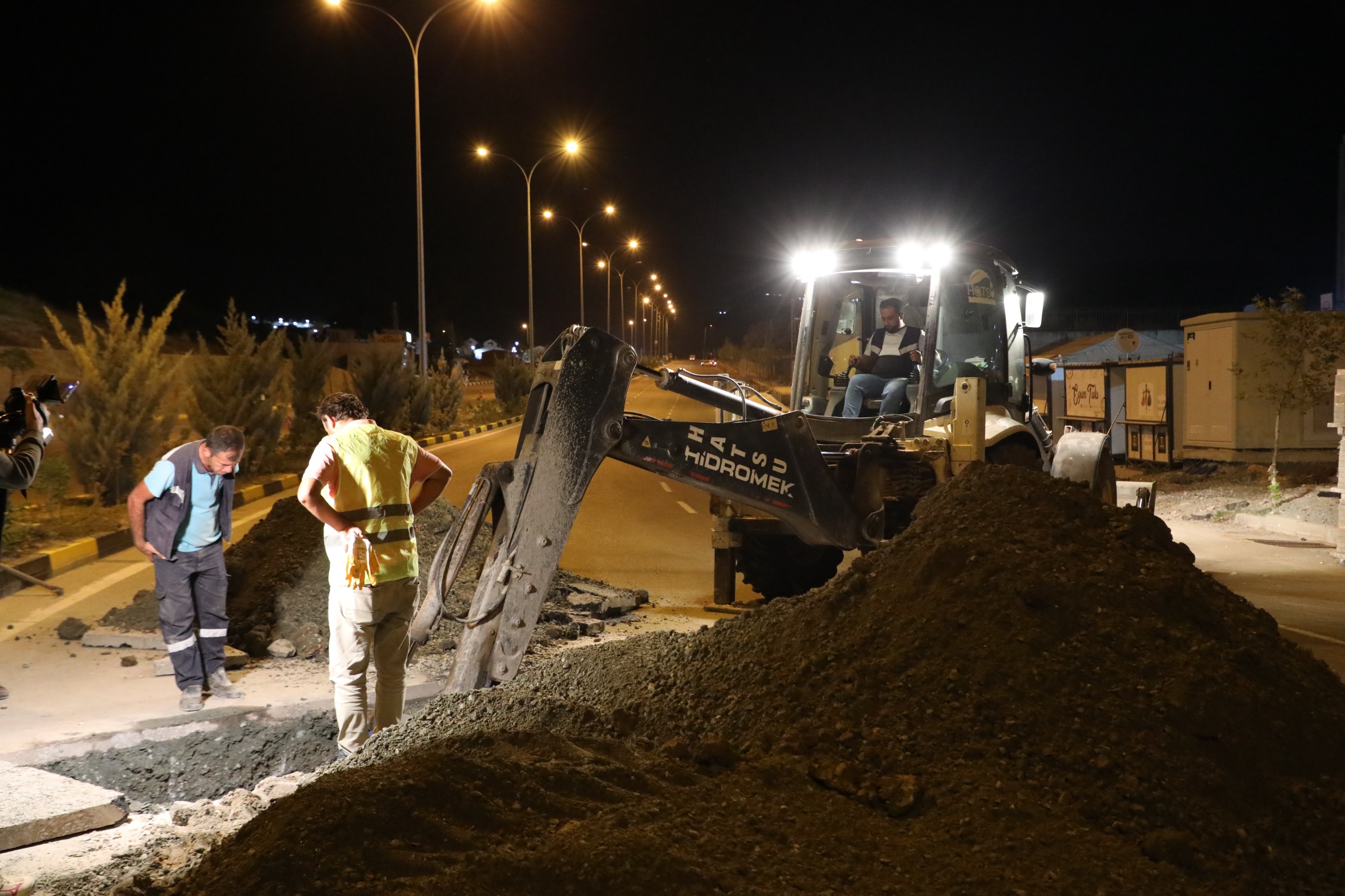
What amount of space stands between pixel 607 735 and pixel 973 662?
1.49 meters

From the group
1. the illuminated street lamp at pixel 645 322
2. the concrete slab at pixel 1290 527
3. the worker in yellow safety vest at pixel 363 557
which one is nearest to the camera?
the worker in yellow safety vest at pixel 363 557

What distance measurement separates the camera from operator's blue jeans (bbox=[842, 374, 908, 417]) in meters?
8.10

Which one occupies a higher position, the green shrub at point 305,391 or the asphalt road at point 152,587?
the green shrub at point 305,391

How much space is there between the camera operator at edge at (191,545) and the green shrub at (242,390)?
11.5 m

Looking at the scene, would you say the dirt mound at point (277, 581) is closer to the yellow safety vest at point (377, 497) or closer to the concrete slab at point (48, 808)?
the yellow safety vest at point (377, 497)

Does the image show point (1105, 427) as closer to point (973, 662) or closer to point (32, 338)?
point (973, 662)

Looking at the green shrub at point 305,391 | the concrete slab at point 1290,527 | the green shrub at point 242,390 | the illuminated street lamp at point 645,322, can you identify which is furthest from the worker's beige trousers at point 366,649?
the illuminated street lamp at point 645,322

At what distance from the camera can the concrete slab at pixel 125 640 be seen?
784 cm

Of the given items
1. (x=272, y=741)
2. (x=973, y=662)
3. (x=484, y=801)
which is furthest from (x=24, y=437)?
(x=973, y=662)

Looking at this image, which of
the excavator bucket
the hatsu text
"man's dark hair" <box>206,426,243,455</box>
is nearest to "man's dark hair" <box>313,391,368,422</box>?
the excavator bucket

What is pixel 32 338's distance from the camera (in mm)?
46062

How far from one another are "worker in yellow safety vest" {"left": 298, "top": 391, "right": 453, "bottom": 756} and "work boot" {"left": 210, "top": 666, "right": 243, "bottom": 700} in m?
1.40

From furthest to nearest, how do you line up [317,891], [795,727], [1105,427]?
[1105,427] < [795,727] < [317,891]

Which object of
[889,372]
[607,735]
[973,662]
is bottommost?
[607,735]
